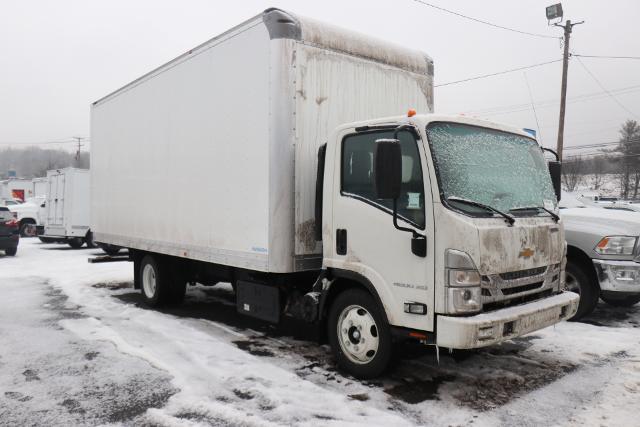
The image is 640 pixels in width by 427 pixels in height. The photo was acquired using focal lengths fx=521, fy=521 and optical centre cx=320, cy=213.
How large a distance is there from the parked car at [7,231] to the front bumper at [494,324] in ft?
53.0

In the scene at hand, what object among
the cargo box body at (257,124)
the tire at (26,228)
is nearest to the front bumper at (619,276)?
the cargo box body at (257,124)

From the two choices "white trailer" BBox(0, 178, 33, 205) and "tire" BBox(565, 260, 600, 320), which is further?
"white trailer" BBox(0, 178, 33, 205)

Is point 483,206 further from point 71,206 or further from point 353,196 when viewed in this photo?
point 71,206

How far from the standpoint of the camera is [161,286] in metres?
8.19

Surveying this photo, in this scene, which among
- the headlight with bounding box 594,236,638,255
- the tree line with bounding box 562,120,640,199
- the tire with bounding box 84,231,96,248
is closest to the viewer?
the headlight with bounding box 594,236,638,255

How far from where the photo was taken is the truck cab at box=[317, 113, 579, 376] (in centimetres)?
413

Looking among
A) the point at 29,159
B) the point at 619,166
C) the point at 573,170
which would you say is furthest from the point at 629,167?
the point at 29,159

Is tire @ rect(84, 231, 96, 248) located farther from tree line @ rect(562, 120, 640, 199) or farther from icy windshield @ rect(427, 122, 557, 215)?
tree line @ rect(562, 120, 640, 199)

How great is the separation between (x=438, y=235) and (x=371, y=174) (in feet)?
2.94

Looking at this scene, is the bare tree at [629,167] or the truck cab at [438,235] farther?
the bare tree at [629,167]

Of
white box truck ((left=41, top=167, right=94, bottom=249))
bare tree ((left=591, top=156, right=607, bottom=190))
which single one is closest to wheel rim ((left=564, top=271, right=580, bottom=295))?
white box truck ((left=41, top=167, right=94, bottom=249))

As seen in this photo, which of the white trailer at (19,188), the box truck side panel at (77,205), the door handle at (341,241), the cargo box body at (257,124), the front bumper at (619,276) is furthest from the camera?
the white trailer at (19,188)

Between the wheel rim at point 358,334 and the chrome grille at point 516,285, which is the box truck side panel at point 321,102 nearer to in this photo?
the wheel rim at point 358,334

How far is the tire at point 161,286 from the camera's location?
8180 mm
